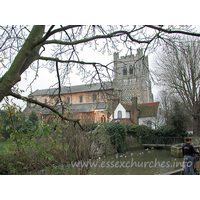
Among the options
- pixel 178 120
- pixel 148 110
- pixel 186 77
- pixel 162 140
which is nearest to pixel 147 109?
pixel 148 110

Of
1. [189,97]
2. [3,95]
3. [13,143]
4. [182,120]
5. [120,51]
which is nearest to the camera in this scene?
[3,95]

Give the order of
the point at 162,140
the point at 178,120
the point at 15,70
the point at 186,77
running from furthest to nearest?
the point at 162,140 → the point at 178,120 → the point at 186,77 → the point at 15,70

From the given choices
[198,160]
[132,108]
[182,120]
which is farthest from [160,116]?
[198,160]

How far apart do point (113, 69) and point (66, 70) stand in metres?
1.29

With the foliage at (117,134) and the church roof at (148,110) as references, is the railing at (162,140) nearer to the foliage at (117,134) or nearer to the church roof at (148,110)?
the foliage at (117,134)

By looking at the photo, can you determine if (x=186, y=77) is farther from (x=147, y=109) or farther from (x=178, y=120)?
(x=147, y=109)


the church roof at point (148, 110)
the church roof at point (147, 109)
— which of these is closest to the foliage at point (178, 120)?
the church roof at point (148, 110)

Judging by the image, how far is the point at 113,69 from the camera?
4.88 metres

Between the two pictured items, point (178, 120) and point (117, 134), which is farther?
point (178, 120)

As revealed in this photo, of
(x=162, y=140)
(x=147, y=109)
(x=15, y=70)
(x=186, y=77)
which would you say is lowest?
(x=162, y=140)

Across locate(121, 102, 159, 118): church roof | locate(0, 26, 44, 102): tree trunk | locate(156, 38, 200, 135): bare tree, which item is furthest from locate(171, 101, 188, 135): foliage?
locate(0, 26, 44, 102): tree trunk

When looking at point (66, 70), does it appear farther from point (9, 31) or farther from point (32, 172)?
point (32, 172)

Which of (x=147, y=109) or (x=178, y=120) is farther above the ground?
(x=147, y=109)

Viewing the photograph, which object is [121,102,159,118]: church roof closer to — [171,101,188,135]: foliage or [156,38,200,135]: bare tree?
[171,101,188,135]: foliage
